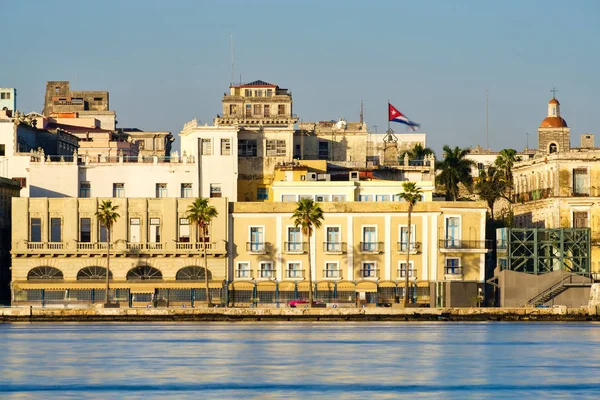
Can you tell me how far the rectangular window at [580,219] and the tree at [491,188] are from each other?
19.4 metres

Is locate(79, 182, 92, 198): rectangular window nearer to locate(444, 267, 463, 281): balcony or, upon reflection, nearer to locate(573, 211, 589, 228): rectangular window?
locate(444, 267, 463, 281): balcony

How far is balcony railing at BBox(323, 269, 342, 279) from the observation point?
11394 centimetres

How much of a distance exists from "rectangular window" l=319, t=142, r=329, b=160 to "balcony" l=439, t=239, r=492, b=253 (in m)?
25.5

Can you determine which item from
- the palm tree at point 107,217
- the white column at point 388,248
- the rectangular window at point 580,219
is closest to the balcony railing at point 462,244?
the white column at point 388,248

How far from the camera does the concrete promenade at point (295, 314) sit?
107312 mm

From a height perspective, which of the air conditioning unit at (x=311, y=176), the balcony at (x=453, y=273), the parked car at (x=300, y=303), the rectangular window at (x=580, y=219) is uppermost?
the air conditioning unit at (x=311, y=176)

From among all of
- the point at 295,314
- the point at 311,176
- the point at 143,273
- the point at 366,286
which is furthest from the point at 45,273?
the point at 366,286

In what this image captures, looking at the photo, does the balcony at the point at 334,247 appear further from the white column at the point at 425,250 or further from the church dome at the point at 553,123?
the church dome at the point at 553,123

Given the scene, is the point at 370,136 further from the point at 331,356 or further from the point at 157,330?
the point at 331,356

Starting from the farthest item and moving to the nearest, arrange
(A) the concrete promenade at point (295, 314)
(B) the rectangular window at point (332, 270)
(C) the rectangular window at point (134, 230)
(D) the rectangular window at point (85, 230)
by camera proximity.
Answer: (C) the rectangular window at point (134, 230) < (B) the rectangular window at point (332, 270) < (D) the rectangular window at point (85, 230) < (A) the concrete promenade at point (295, 314)

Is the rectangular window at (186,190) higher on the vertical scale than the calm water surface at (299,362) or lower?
higher

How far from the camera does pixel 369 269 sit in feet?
374

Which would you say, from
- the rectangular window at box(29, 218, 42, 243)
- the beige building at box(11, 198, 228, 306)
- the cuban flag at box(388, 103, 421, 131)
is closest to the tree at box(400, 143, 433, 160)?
the cuban flag at box(388, 103, 421, 131)

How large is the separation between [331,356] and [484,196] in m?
68.5
